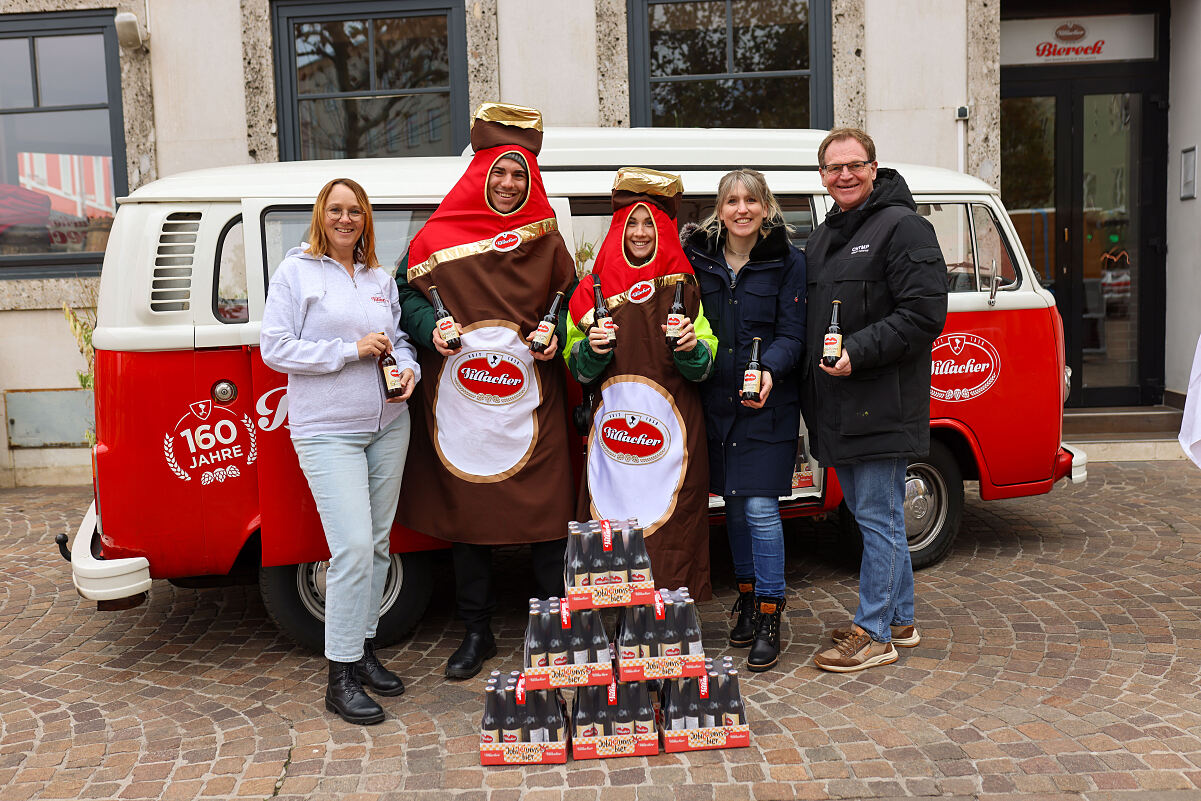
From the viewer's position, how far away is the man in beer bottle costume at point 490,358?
4.21 m

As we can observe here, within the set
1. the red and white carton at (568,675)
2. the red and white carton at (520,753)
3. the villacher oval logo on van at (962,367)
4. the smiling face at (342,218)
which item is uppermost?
the smiling face at (342,218)

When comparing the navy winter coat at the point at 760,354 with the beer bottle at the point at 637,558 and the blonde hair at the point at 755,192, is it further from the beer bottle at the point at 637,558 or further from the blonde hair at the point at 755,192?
the beer bottle at the point at 637,558

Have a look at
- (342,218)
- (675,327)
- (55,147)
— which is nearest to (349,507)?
(342,218)

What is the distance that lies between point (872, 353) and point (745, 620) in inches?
55.9

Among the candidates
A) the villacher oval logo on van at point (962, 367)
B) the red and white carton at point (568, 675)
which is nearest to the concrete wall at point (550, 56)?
the villacher oval logo on van at point (962, 367)

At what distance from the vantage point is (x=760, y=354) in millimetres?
4250

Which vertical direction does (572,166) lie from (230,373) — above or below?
above

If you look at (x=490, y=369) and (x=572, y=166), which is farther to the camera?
(x=572, y=166)

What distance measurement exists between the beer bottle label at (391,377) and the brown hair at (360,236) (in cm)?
50

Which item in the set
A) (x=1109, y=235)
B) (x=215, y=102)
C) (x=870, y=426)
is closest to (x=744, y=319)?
(x=870, y=426)

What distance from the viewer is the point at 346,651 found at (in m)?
3.99

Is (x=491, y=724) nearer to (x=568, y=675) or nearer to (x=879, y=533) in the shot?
(x=568, y=675)

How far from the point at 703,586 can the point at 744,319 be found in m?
1.18

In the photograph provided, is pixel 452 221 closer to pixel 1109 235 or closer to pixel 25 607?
pixel 25 607
